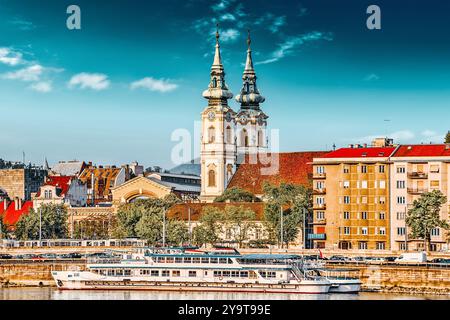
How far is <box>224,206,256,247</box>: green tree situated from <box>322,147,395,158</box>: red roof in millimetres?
12110

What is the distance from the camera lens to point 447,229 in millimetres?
112125

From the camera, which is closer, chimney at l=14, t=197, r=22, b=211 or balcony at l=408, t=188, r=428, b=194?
balcony at l=408, t=188, r=428, b=194

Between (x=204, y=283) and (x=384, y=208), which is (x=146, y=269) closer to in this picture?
(x=204, y=283)

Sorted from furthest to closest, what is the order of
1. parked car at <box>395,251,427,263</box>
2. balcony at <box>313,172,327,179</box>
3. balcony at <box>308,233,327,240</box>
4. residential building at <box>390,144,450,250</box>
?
balcony at <box>313,172,327,179</box>
balcony at <box>308,233,327,240</box>
residential building at <box>390,144,450,250</box>
parked car at <box>395,251,427,263</box>

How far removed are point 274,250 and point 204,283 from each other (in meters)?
22.6

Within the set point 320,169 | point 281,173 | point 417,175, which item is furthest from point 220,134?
point 417,175

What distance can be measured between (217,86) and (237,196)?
19493mm

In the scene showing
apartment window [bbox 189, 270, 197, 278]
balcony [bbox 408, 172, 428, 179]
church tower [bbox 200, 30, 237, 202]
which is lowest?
apartment window [bbox 189, 270, 197, 278]

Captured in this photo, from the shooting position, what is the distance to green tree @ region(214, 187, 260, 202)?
155 meters

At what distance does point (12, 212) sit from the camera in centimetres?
16388

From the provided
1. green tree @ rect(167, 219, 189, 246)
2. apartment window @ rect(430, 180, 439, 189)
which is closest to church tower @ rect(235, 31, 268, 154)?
green tree @ rect(167, 219, 189, 246)

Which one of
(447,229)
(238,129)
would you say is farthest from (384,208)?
(238,129)

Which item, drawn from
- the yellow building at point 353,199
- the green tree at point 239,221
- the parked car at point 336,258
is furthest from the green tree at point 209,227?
the parked car at point 336,258

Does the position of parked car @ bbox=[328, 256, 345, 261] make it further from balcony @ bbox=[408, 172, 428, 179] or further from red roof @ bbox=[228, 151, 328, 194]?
red roof @ bbox=[228, 151, 328, 194]
